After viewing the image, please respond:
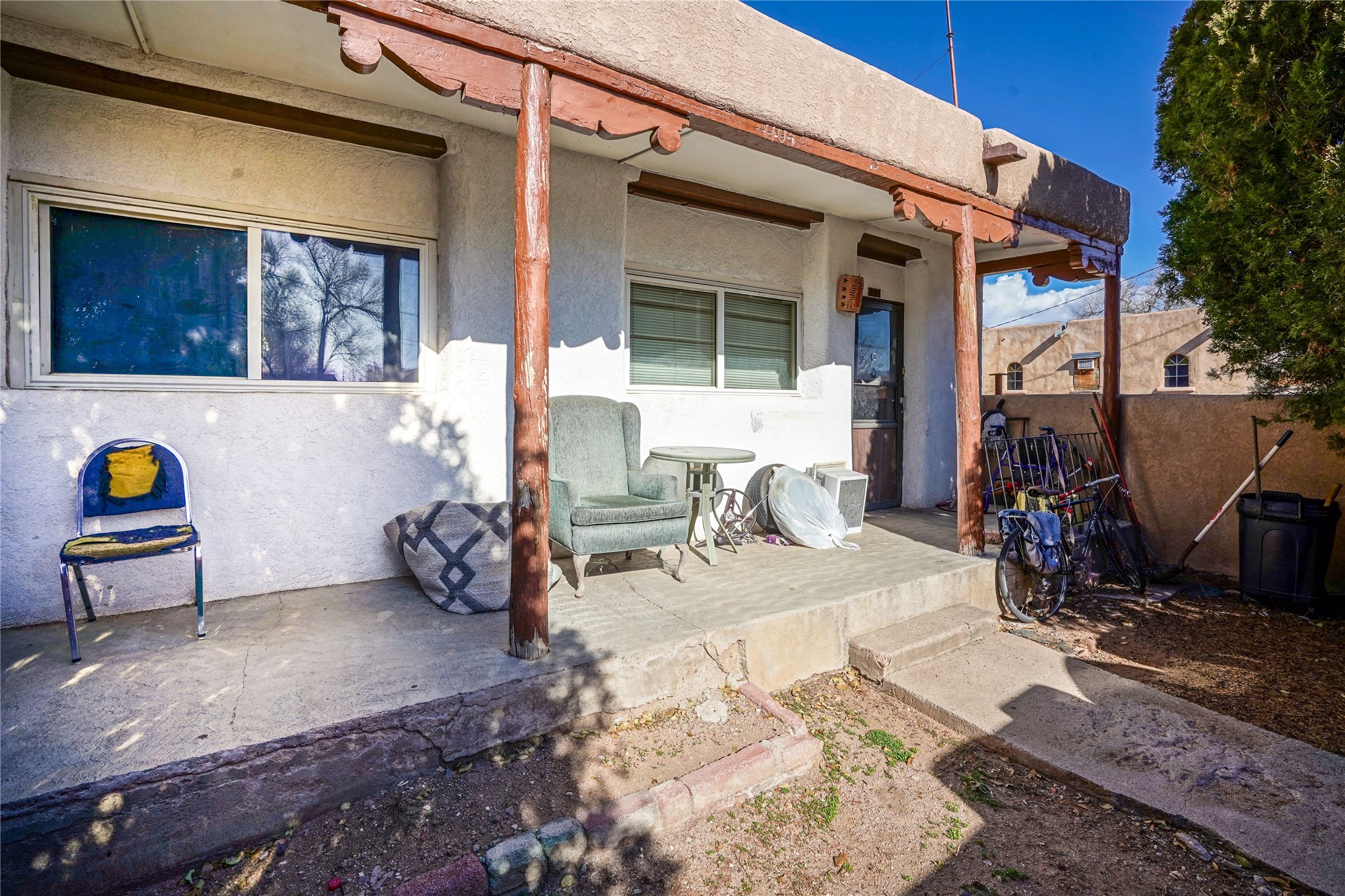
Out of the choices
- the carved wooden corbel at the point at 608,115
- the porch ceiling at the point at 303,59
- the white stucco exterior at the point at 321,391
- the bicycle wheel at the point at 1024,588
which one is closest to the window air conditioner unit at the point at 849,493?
the white stucco exterior at the point at 321,391

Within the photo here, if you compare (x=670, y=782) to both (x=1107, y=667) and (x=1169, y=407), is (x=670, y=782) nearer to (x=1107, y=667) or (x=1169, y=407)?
(x=1107, y=667)

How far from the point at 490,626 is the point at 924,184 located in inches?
167

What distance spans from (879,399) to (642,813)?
570 cm

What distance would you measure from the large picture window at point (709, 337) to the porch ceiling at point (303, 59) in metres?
0.98

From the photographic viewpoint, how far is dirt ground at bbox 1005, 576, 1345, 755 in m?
3.48

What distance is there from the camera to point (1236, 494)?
550cm

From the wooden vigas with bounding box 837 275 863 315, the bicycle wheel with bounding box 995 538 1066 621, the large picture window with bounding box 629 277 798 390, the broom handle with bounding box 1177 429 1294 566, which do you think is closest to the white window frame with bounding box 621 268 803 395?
the large picture window with bounding box 629 277 798 390

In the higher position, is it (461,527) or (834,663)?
(461,527)

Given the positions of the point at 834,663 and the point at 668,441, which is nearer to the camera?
the point at 834,663

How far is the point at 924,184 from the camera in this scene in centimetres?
482

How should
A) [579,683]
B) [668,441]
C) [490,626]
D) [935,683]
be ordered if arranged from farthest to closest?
1. [668,441]
2. [935,683]
3. [490,626]
4. [579,683]

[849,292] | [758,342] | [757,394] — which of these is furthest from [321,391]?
[849,292]

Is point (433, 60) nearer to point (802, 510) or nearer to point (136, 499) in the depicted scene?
point (136, 499)

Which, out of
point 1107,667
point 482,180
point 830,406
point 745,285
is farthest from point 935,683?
point 482,180
